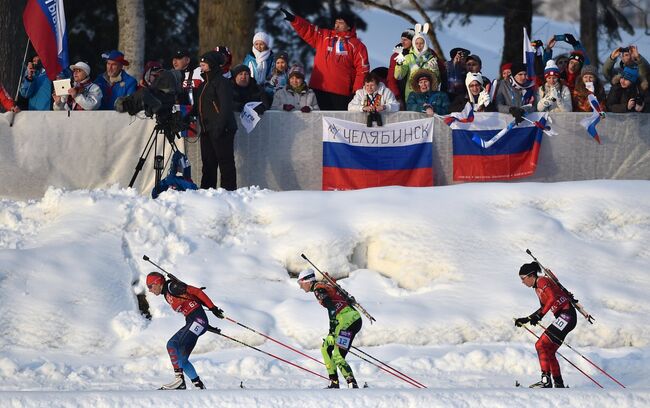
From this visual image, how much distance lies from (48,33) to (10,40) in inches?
108

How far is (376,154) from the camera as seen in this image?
1828 centimetres

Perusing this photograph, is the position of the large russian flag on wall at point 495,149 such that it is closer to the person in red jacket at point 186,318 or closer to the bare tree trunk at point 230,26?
the bare tree trunk at point 230,26

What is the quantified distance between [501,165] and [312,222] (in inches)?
124

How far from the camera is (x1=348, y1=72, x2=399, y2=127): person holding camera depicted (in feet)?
59.2

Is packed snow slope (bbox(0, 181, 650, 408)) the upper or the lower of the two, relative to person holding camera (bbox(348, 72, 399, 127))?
lower

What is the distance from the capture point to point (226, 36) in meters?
20.6

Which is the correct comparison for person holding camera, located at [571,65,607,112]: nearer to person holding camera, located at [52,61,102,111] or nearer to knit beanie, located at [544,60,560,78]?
knit beanie, located at [544,60,560,78]

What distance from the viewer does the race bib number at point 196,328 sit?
45.6 feet

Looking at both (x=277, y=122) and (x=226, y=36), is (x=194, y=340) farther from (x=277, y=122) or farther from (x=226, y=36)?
(x=226, y=36)

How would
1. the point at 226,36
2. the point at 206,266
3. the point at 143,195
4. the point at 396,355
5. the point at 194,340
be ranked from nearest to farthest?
1. the point at 194,340
2. the point at 396,355
3. the point at 206,266
4. the point at 143,195
5. the point at 226,36

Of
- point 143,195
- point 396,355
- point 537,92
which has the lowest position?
point 396,355

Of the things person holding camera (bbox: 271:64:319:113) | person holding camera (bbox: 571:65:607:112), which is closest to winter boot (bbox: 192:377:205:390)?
person holding camera (bbox: 271:64:319:113)

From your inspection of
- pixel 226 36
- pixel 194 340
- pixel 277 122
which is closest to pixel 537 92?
pixel 277 122

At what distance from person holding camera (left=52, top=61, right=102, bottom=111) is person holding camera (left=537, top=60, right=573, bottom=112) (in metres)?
5.44
